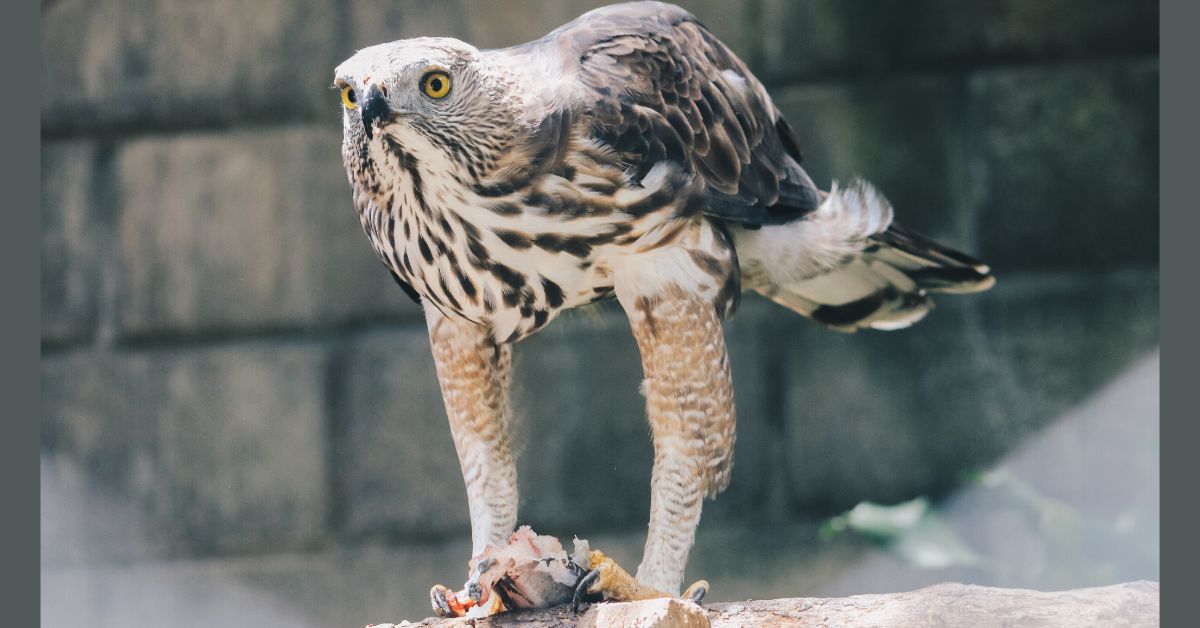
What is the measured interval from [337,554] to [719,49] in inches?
91.4

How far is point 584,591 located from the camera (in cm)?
225

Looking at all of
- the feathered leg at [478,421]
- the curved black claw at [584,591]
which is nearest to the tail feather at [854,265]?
the feathered leg at [478,421]

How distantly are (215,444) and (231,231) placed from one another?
739 mm

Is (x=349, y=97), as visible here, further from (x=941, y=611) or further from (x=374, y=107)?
(x=941, y=611)

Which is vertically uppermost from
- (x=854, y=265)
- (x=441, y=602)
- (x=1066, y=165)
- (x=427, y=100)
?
(x=1066, y=165)

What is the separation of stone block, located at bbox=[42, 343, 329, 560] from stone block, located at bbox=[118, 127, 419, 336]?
0.46 ft

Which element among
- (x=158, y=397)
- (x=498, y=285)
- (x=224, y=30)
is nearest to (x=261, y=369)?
(x=158, y=397)

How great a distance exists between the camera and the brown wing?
244 cm

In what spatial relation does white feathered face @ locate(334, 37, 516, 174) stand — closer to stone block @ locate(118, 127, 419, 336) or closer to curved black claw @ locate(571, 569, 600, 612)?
curved black claw @ locate(571, 569, 600, 612)

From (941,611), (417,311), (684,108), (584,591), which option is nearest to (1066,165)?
(684,108)

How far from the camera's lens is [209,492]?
171 inches

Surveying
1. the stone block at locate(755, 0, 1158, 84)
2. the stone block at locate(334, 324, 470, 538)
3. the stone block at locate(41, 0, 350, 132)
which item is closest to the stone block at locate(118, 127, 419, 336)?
the stone block at locate(41, 0, 350, 132)

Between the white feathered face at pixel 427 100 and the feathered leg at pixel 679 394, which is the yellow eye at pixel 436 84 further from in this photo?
the feathered leg at pixel 679 394

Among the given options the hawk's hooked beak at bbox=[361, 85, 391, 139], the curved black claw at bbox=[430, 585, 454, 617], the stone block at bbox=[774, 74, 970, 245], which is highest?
the stone block at bbox=[774, 74, 970, 245]
